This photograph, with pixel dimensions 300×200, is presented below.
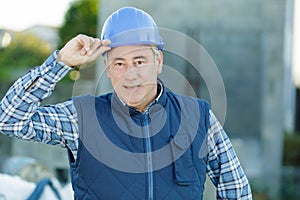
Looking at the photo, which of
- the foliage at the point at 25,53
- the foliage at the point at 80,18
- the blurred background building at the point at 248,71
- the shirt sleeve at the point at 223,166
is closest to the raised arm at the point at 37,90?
the shirt sleeve at the point at 223,166

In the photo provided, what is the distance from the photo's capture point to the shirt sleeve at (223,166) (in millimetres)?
2016

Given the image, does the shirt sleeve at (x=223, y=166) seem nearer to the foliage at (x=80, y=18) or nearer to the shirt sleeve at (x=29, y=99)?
the shirt sleeve at (x=29, y=99)

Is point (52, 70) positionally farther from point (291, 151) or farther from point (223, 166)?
point (291, 151)

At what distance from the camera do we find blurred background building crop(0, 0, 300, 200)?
6.46m

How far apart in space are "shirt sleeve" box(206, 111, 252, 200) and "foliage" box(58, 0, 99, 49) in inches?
495

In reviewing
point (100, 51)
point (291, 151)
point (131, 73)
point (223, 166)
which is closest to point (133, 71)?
point (131, 73)

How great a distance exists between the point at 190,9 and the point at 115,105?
5.39 metres

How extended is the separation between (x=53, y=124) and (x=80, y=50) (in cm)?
23

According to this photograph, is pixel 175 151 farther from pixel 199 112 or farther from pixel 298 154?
pixel 298 154

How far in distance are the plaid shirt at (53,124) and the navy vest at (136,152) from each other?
0.04 metres

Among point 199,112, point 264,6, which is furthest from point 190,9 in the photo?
point 199,112

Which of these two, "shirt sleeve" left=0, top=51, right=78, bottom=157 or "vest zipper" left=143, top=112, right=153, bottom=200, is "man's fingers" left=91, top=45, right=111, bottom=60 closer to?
"shirt sleeve" left=0, top=51, right=78, bottom=157

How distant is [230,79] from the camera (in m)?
7.75

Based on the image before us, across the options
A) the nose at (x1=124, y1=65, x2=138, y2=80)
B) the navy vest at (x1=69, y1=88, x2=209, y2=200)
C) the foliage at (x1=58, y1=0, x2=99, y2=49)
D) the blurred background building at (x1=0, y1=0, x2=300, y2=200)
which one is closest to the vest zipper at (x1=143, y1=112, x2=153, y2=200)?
the navy vest at (x1=69, y1=88, x2=209, y2=200)
